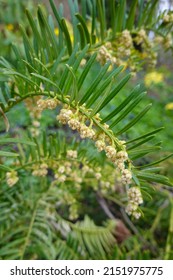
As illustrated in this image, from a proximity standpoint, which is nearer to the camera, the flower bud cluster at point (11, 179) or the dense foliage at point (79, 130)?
the dense foliage at point (79, 130)

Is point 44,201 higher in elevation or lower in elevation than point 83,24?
lower

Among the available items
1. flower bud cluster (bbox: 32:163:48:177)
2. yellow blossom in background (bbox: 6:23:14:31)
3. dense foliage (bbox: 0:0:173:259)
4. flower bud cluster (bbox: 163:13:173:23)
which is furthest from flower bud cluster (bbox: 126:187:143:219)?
yellow blossom in background (bbox: 6:23:14:31)

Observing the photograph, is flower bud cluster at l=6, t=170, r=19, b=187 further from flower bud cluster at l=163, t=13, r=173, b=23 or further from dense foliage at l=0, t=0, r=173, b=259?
flower bud cluster at l=163, t=13, r=173, b=23

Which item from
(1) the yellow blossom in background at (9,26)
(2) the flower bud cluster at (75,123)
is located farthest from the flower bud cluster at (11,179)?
(1) the yellow blossom in background at (9,26)

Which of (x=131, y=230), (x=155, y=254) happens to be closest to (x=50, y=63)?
(x=155, y=254)

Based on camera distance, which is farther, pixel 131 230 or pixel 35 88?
pixel 131 230

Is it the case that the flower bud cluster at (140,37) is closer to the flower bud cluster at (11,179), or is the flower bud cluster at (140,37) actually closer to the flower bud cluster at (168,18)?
the flower bud cluster at (168,18)

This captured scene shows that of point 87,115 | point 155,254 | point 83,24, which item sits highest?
point 83,24

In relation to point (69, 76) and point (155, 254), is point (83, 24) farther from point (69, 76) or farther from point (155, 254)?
point (155, 254)
